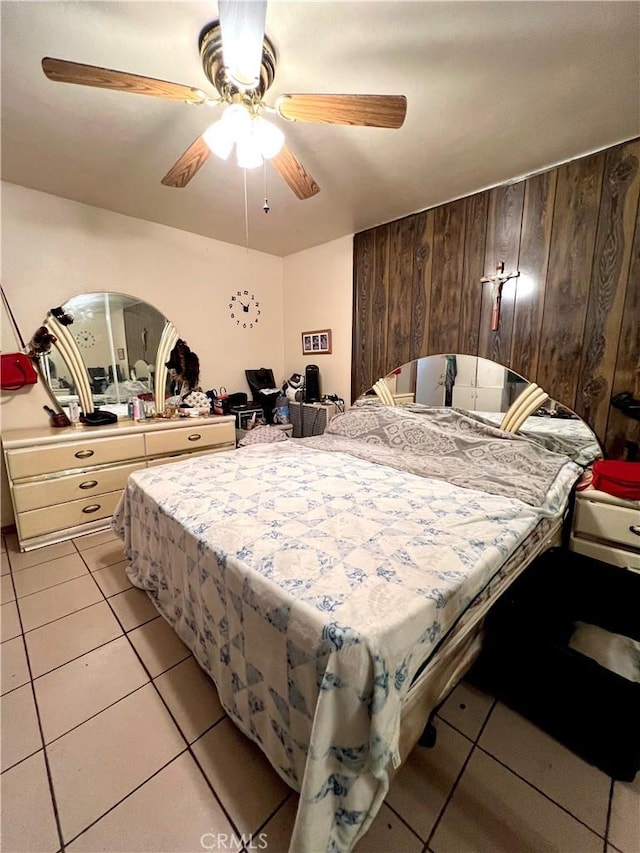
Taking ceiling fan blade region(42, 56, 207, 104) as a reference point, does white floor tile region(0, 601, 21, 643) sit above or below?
below

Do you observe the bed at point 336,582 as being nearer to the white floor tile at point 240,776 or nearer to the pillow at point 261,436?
the white floor tile at point 240,776

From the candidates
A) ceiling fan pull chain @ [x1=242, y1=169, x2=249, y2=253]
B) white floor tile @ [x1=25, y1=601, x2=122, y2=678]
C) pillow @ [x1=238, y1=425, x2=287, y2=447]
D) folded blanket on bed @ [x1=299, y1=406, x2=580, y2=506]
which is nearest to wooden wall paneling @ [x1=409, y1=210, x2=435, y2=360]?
folded blanket on bed @ [x1=299, y1=406, x2=580, y2=506]

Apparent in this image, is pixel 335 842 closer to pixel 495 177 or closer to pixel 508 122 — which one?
pixel 508 122

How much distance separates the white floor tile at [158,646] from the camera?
1.44 m

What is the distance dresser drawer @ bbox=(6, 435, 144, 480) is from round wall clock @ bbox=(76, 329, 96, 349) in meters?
0.82

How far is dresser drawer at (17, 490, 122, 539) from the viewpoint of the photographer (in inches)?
87.5

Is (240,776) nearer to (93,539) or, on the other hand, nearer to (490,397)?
(93,539)

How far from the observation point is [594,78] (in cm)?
141

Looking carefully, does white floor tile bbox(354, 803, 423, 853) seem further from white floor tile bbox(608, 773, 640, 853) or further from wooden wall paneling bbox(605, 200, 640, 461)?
wooden wall paneling bbox(605, 200, 640, 461)

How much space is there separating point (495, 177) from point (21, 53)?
8.06ft

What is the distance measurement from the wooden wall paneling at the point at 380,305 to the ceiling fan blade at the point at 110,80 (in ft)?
6.28

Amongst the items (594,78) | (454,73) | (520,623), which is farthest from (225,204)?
(520,623)

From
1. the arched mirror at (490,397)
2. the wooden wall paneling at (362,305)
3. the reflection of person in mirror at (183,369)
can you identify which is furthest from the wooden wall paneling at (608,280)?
the reflection of person in mirror at (183,369)

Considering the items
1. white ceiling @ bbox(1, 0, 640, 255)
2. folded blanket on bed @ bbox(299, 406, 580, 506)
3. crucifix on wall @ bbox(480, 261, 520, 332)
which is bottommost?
folded blanket on bed @ bbox(299, 406, 580, 506)
